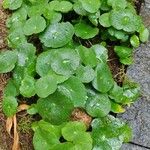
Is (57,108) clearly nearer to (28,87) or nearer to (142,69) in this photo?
Answer: (28,87)

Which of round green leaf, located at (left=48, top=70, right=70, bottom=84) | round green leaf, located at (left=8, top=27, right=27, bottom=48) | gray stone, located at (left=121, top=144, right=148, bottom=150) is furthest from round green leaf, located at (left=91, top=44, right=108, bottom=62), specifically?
gray stone, located at (left=121, top=144, right=148, bottom=150)

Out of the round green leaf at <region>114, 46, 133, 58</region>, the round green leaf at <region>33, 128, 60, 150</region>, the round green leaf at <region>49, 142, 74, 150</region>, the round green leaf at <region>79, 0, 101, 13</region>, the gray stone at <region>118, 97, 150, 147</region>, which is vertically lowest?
the gray stone at <region>118, 97, 150, 147</region>

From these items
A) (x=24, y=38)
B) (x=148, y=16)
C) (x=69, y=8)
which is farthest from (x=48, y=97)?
(x=148, y=16)

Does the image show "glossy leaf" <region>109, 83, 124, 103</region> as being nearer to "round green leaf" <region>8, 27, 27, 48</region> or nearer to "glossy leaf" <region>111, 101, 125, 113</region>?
"glossy leaf" <region>111, 101, 125, 113</region>

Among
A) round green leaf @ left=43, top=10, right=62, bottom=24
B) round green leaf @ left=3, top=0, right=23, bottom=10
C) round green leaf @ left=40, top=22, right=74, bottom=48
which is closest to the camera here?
round green leaf @ left=40, top=22, right=74, bottom=48

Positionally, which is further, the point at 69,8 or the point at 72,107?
the point at 69,8

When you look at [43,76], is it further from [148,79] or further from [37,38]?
[148,79]

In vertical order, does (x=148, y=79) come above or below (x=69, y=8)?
below

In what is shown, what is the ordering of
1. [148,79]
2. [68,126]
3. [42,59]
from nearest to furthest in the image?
[68,126] → [42,59] → [148,79]

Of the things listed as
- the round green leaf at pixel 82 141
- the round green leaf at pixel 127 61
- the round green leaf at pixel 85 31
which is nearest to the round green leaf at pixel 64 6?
the round green leaf at pixel 85 31
